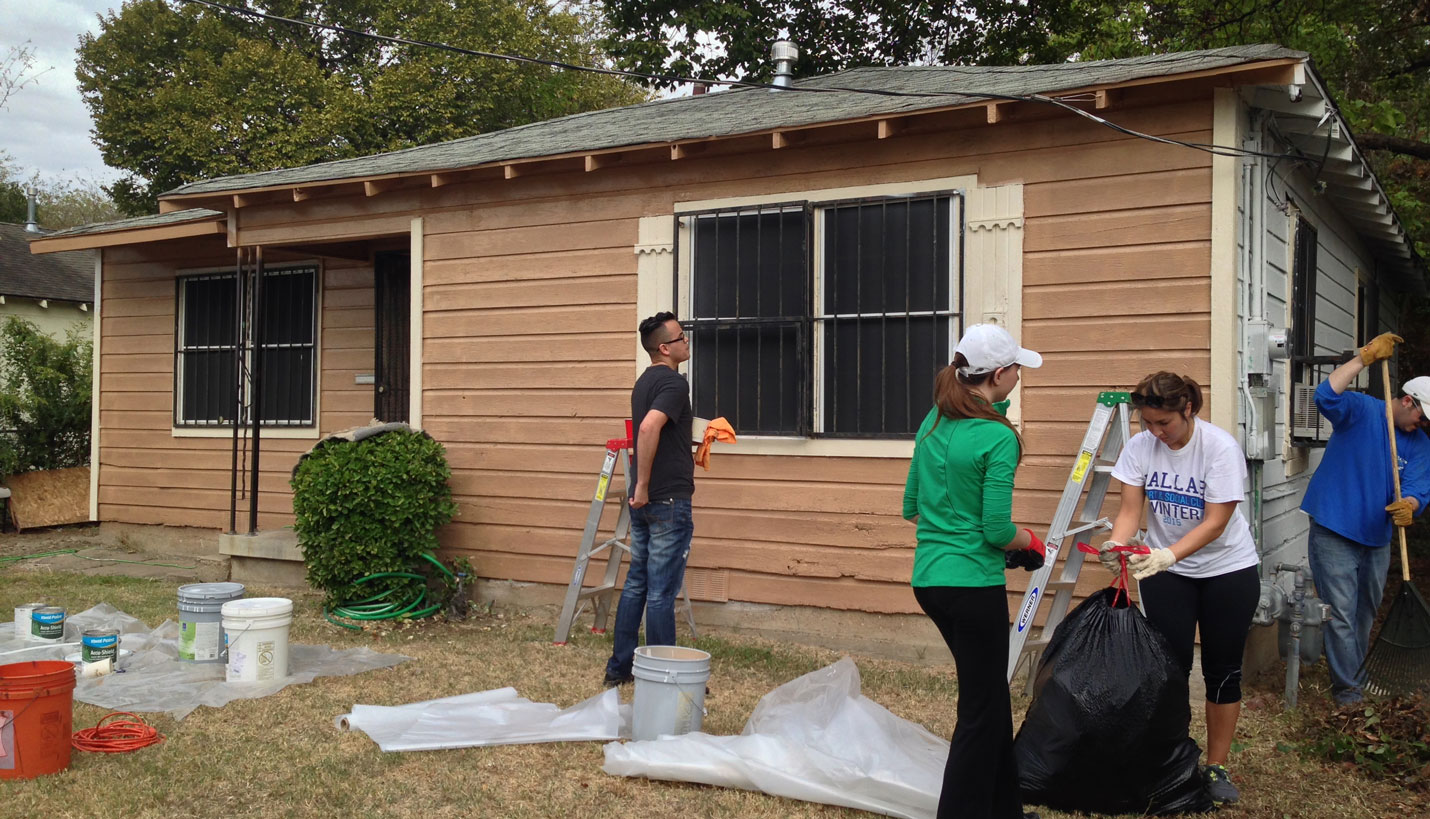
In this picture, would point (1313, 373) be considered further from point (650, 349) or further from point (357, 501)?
point (357, 501)

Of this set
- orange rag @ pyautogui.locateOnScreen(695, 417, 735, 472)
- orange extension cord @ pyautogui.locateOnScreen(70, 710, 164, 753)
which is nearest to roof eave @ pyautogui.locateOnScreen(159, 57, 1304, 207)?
orange rag @ pyautogui.locateOnScreen(695, 417, 735, 472)

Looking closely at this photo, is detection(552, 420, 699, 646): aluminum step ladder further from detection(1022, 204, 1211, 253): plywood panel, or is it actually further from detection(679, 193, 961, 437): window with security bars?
detection(1022, 204, 1211, 253): plywood panel

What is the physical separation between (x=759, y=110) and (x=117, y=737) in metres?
5.05

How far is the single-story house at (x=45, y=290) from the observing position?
56.3 feet

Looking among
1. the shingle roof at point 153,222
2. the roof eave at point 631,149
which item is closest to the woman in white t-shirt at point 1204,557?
the roof eave at point 631,149

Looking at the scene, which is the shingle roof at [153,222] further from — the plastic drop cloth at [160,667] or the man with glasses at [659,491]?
the man with glasses at [659,491]

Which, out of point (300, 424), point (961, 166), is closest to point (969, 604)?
point (961, 166)

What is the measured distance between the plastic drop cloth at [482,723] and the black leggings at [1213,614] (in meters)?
2.20

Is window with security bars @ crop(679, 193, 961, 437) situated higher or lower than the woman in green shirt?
higher

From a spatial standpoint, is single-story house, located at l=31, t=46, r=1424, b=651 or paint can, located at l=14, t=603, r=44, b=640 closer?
single-story house, located at l=31, t=46, r=1424, b=651

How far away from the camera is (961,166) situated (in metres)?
6.00

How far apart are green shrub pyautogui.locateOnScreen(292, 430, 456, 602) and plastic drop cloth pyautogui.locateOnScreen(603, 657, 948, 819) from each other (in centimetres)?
339

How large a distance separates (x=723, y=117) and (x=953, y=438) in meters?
4.51

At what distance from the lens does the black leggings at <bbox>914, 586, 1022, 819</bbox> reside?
3207 millimetres
